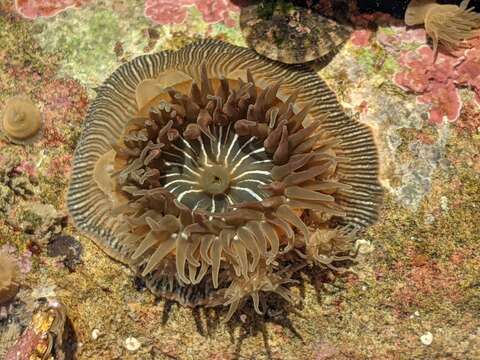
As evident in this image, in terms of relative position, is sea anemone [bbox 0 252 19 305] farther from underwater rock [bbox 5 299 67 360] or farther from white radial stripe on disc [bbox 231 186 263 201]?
white radial stripe on disc [bbox 231 186 263 201]

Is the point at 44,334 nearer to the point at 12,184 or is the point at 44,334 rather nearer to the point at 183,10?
the point at 12,184

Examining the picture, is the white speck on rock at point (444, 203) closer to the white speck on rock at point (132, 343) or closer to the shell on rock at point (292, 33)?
the shell on rock at point (292, 33)

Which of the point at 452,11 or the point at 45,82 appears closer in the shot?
the point at 452,11

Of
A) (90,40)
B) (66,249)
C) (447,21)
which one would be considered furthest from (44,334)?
(447,21)

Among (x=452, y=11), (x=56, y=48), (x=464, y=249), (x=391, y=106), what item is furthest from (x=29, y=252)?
A: (x=452, y=11)

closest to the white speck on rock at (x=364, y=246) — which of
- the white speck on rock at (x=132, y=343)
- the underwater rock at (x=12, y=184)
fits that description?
the white speck on rock at (x=132, y=343)

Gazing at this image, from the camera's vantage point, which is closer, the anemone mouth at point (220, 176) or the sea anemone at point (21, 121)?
the anemone mouth at point (220, 176)

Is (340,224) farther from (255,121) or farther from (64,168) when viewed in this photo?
(64,168)
